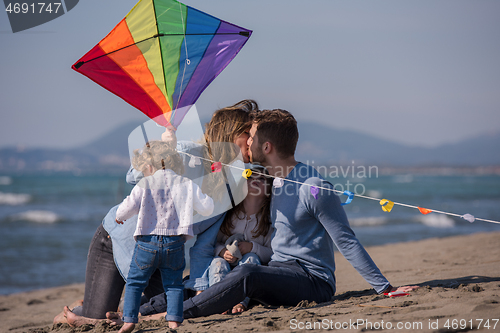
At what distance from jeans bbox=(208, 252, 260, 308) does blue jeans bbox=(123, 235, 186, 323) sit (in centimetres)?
30

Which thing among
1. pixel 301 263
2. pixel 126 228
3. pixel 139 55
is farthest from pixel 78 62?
pixel 301 263

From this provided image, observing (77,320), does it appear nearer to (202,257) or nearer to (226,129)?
(202,257)

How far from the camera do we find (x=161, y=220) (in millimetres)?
2750

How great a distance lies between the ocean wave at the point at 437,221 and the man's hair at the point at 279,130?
10.6 metres

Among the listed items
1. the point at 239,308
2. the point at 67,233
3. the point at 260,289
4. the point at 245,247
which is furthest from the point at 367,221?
the point at 260,289

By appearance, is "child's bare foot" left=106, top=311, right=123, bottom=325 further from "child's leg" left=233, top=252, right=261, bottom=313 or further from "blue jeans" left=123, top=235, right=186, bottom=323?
"child's leg" left=233, top=252, right=261, bottom=313

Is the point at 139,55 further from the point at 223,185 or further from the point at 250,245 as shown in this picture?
the point at 250,245

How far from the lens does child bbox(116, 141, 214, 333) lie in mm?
2704

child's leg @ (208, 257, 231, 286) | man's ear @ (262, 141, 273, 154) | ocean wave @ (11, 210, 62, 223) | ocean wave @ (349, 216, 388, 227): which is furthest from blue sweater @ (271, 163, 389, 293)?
ocean wave @ (11, 210, 62, 223)

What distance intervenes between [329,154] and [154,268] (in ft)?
232

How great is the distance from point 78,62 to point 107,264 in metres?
1.56

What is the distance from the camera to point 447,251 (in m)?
6.46

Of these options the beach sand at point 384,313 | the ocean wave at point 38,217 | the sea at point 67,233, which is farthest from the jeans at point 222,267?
the ocean wave at point 38,217

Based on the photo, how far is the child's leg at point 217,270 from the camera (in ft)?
9.80
